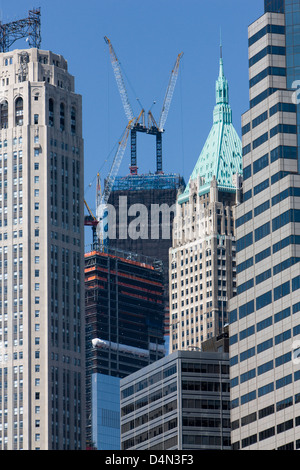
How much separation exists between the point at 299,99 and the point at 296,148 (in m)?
5.93

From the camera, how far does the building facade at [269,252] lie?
527 feet

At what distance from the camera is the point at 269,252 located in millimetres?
169625

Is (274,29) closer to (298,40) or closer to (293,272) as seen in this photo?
(298,40)

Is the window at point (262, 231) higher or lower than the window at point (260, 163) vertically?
lower

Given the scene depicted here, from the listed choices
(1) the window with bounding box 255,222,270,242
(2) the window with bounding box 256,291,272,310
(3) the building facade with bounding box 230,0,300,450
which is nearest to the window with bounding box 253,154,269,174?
(3) the building facade with bounding box 230,0,300,450

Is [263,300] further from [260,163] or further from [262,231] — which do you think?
[260,163]

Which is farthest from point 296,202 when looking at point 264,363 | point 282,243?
point 264,363

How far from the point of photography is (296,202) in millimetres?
167000

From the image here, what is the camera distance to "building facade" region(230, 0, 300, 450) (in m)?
161

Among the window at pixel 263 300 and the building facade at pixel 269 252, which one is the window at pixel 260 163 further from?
the window at pixel 263 300

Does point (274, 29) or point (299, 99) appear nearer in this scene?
point (299, 99)

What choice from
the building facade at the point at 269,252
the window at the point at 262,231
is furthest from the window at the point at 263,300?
the window at the point at 262,231

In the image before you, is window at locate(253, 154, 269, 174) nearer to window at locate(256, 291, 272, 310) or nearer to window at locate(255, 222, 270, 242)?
window at locate(255, 222, 270, 242)

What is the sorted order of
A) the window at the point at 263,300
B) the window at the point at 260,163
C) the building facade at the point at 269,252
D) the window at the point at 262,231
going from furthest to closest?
1. the window at the point at 260,163
2. the window at the point at 262,231
3. the window at the point at 263,300
4. the building facade at the point at 269,252
